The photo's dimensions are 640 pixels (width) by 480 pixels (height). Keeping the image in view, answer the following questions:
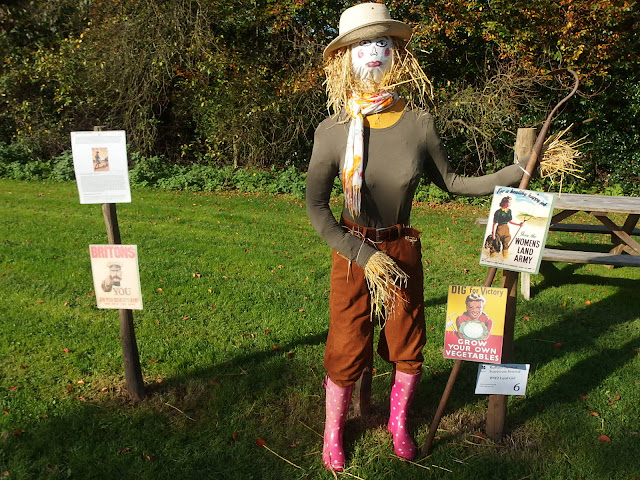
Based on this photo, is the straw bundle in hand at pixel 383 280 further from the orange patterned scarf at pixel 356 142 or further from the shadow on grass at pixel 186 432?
the shadow on grass at pixel 186 432

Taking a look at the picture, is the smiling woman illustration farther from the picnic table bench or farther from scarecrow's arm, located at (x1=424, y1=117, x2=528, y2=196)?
the picnic table bench

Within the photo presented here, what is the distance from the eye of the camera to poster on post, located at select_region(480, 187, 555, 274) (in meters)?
2.42

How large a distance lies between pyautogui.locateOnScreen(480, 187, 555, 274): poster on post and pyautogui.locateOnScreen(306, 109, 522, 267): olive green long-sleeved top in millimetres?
165

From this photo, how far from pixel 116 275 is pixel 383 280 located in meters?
1.62

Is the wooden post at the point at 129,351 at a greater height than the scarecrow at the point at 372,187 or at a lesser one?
lesser

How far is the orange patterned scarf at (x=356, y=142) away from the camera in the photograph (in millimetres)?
2469

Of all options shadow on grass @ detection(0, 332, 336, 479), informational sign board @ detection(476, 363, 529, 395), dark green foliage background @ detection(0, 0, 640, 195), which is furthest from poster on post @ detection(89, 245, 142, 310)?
dark green foliage background @ detection(0, 0, 640, 195)

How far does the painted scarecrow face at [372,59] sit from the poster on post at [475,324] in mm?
A: 1112

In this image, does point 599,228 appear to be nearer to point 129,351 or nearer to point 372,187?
point 372,187

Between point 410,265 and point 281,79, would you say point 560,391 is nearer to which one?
point 410,265

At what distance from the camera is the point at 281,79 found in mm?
11094

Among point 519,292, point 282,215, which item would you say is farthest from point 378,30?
point 282,215

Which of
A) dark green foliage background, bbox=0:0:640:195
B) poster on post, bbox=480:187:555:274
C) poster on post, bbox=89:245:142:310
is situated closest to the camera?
poster on post, bbox=480:187:555:274

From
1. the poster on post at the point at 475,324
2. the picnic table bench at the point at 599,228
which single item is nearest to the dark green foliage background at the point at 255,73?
the picnic table bench at the point at 599,228
